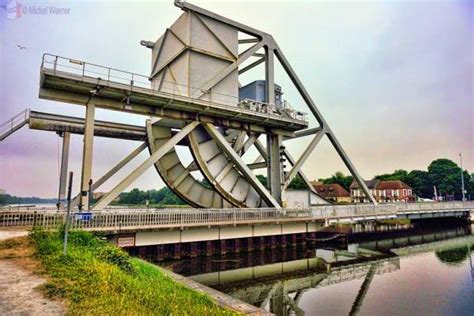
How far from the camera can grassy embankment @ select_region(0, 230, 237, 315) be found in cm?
593

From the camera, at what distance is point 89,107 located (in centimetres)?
1731

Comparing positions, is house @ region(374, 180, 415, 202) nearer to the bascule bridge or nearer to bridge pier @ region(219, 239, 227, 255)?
the bascule bridge

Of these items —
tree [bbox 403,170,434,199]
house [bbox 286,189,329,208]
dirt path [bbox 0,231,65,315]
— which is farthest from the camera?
tree [bbox 403,170,434,199]

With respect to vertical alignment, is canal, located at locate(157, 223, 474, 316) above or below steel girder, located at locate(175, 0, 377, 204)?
below

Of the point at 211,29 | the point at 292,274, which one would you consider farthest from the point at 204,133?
the point at 292,274

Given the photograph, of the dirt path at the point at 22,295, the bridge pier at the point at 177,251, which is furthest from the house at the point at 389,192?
the dirt path at the point at 22,295

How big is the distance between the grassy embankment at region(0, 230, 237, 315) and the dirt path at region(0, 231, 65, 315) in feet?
0.78

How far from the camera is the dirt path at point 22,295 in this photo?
5.67 metres

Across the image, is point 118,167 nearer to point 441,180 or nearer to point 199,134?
point 199,134

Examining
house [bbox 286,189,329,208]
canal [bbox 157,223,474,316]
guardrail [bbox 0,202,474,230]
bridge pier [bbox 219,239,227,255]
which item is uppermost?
house [bbox 286,189,329,208]

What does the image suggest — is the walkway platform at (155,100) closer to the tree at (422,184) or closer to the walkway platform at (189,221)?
the walkway platform at (189,221)

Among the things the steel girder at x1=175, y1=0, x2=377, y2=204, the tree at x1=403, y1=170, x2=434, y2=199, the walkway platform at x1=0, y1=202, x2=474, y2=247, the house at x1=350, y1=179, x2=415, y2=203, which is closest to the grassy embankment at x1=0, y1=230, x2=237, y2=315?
the walkway platform at x1=0, y1=202, x2=474, y2=247

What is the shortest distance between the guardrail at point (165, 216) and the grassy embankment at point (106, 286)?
373cm

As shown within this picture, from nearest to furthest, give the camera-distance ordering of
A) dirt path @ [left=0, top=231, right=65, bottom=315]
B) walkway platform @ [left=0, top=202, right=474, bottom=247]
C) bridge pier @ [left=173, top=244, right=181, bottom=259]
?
dirt path @ [left=0, top=231, right=65, bottom=315] → walkway platform @ [left=0, top=202, right=474, bottom=247] → bridge pier @ [left=173, top=244, right=181, bottom=259]
